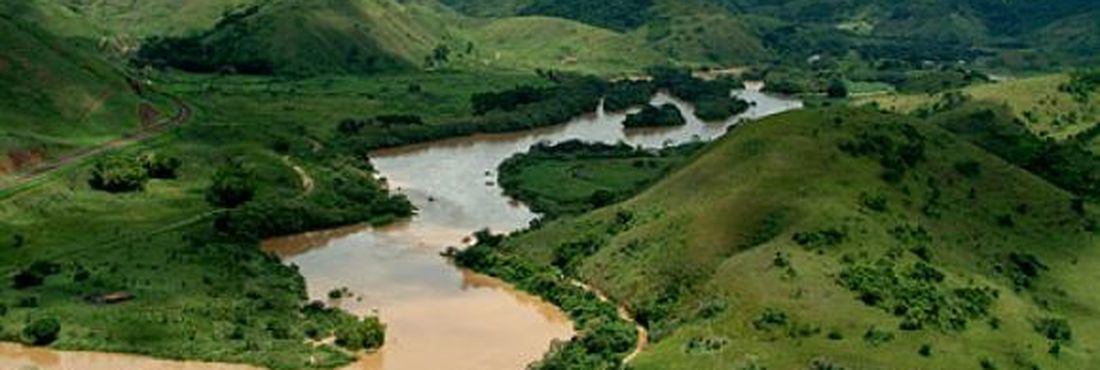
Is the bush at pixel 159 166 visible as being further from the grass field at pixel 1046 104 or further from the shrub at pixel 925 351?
the grass field at pixel 1046 104

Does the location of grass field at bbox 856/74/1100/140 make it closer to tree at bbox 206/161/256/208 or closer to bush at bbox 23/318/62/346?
tree at bbox 206/161/256/208

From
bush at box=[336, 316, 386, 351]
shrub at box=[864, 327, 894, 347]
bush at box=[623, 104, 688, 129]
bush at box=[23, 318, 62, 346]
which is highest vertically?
bush at box=[23, 318, 62, 346]

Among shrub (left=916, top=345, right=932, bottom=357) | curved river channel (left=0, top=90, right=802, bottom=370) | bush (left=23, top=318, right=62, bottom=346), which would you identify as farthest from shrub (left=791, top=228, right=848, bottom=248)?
bush (left=23, top=318, right=62, bottom=346)

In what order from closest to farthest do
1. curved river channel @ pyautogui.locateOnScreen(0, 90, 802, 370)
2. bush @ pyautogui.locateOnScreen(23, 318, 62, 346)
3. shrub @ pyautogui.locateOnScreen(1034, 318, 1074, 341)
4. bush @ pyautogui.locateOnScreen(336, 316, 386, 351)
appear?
1. shrub @ pyautogui.locateOnScreen(1034, 318, 1074, 341)
2. bush @ pyautogui.locateOnScreen(23, 318, 62, 346)
3. curved river channel @ pyautogui.locateOnScreen(0, 90, 802, 370)
4. bush @ pyautogui.locateOnScreen(336, 316, 386, 351)

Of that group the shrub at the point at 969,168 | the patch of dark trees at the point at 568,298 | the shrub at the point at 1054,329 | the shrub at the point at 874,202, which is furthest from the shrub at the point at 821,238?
the shrub at the point at 969,168

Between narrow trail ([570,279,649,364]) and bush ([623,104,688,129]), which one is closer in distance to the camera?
narrow trail ([570,279,649,364])

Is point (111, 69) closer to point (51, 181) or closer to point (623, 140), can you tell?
point (51, 181)
